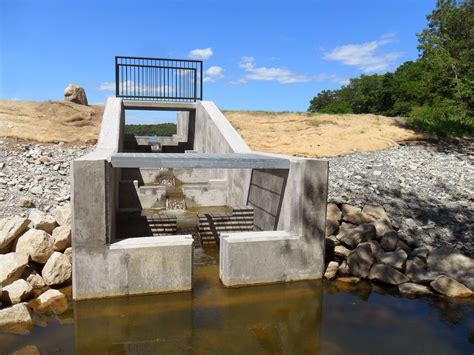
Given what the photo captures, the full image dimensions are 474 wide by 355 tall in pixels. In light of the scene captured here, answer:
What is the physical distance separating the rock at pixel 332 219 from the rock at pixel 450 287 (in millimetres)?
2418

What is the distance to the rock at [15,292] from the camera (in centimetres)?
612

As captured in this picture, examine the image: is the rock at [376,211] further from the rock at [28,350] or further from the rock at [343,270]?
the rock at [28,350]

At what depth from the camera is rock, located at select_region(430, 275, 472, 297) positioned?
6703 mm

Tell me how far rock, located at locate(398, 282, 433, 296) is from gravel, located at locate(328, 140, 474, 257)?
5.36 feet

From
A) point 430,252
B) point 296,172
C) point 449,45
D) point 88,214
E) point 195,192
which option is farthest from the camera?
point 449,45

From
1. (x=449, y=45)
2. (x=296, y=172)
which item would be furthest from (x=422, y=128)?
(x=296, y=172)

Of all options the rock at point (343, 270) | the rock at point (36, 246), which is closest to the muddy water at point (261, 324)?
the rock at point (343, 270)

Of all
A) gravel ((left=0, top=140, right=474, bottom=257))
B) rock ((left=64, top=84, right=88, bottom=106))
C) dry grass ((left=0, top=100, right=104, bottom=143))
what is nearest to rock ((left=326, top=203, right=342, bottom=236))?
gravel ((left=0, top=140, right=474, bottom=257))

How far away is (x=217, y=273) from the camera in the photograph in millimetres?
7625

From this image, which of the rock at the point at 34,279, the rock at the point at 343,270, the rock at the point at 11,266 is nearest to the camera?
the rock at the point at 11,266

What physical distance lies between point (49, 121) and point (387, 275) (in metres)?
16.1

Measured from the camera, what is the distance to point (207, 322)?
18.8 ft

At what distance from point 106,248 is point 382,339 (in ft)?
14.3

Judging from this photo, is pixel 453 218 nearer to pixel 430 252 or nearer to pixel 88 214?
pixel 430 252
